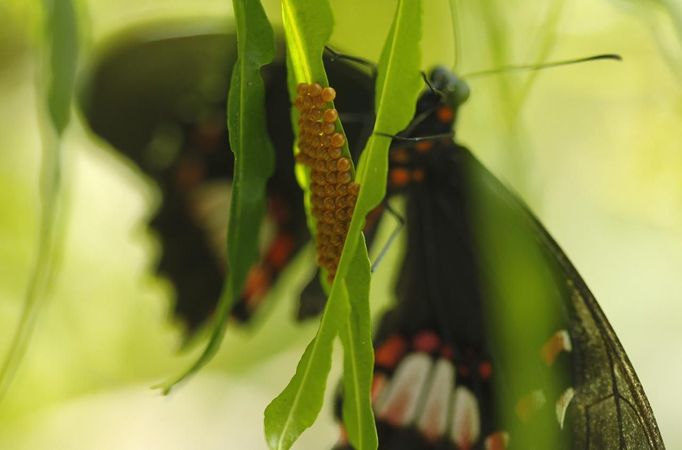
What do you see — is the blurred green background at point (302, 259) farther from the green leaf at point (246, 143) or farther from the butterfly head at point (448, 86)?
the green leaf at point (246, 143)

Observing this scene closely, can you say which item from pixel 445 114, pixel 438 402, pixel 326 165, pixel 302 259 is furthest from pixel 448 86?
pixel 302 259

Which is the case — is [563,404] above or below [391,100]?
below

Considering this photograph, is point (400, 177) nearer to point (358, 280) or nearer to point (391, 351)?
point (391, 351)

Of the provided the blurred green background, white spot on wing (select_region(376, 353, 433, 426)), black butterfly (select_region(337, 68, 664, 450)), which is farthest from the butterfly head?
white spot on wing (select_region(376, 353, 433, 426))

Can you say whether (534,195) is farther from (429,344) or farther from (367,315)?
(367,315)

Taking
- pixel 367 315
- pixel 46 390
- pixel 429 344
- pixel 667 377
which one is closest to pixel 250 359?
pixel 46 390

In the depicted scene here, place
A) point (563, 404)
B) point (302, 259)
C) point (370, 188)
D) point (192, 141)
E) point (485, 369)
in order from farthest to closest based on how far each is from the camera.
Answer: point (302, 259), point (192, 141), point (485, 369), point (563, 404), point (370, 188)

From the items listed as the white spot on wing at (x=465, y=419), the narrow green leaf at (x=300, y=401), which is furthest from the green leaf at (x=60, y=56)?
the white spot on wing at (x=465, y=419)

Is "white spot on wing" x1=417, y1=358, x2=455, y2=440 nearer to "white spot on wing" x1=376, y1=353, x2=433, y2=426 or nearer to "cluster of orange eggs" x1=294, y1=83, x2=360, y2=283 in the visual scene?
"white spot on wing" x1=376, y1=353, x2=433, y2=426
